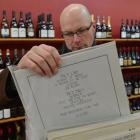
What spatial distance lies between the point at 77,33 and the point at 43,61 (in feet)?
2.96

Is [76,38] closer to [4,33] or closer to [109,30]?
[4,33]

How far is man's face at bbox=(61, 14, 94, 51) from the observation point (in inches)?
51.6

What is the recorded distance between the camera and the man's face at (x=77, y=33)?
1310mm

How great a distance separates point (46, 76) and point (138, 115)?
0.22m

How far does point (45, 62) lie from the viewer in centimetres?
53

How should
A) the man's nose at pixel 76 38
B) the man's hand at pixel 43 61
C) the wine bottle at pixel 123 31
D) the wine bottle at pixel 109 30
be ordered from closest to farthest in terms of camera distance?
the man's hand at pixel 43 61, the man's nose at pixel 76 38, the wine bottle at pixel 109 30, the wine bottle at pixel 123 31

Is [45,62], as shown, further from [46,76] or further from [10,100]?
[10,100]

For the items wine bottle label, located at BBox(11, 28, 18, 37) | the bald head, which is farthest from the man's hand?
wine bottle label, located at BBox(11, 28, 18, 37)

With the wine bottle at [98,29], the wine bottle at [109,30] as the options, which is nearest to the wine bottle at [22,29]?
the wine bottle at [98,29]

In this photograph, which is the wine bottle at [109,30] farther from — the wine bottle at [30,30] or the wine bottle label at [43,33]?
the wine bottle at [30,30]

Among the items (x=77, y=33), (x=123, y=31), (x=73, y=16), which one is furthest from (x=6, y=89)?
(x=123, y=31)

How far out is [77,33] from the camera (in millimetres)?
1409

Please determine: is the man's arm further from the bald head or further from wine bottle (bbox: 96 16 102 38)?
wine bottle (bbox: 96 16 102 38)

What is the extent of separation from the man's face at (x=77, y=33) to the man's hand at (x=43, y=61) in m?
0.75
